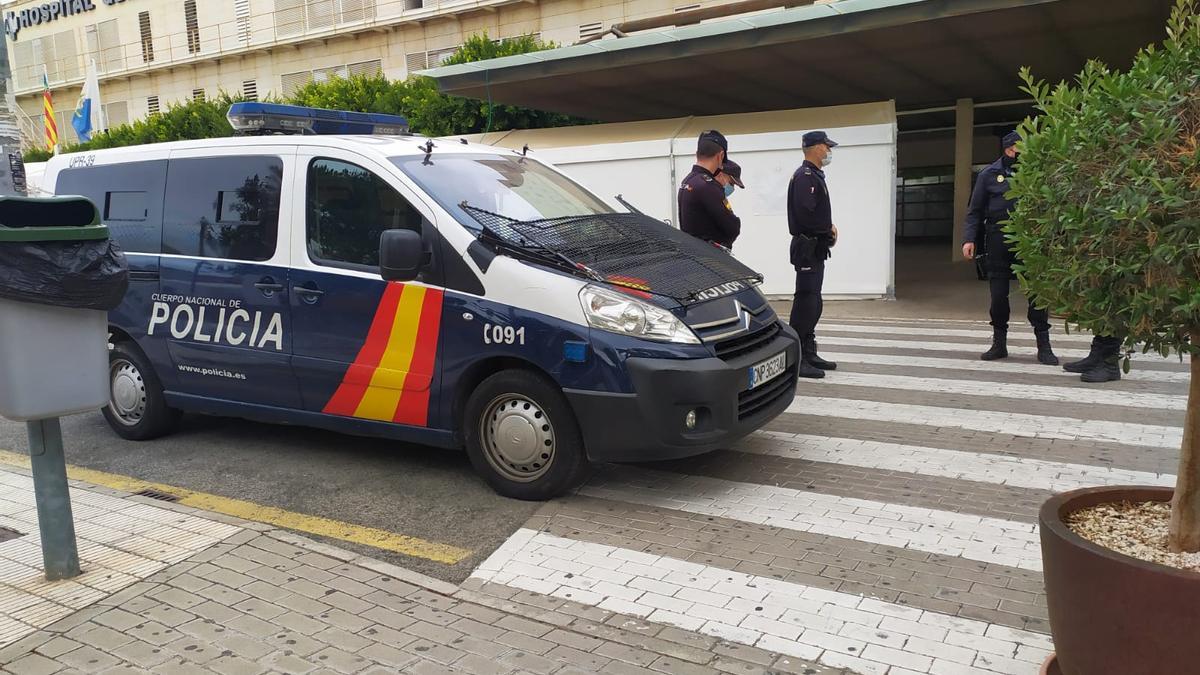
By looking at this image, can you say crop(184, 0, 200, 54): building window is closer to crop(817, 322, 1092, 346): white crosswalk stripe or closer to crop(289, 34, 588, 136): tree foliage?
crop(289, 34, 588, 136): tree foliage

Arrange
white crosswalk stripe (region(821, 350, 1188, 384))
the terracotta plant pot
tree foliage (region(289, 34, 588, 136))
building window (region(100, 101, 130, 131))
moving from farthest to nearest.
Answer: building window (region(100, 101, 130, 131)) < tree foliage (region(289, 34, 588, 136)) < white crosswalk stripe (region(821, 350, 1188, 384)) < the terracotta plant pot

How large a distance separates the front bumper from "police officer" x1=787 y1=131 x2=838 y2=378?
123 inches

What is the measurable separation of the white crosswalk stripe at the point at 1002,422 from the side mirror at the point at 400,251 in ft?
10.4

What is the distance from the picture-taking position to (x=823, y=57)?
12969mm

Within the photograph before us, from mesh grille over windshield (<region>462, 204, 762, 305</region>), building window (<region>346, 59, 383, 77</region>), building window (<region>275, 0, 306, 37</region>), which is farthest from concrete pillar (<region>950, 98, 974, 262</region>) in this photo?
building window (<region>275, 0, 306, 37</region>)

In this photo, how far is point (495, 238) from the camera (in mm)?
4922

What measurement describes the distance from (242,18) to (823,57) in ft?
98.5

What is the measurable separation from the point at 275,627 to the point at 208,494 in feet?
6.93

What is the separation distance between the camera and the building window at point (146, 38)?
39.5 metres

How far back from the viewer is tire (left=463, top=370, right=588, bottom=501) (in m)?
4.73

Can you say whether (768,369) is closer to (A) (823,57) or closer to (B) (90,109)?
(A) (823,57)

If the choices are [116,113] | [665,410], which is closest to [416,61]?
[116,113]

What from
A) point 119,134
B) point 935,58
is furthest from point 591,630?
point 119,134

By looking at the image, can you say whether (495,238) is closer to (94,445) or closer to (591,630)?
(591,630)
